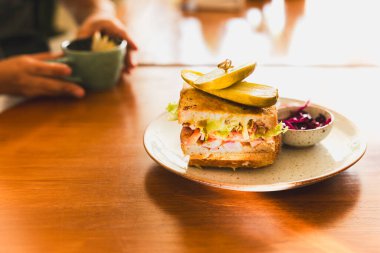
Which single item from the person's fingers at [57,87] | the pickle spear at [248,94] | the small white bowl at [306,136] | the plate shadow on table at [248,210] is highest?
the pickle spear at [248,94]

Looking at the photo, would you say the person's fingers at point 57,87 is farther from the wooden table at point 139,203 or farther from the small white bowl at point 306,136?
the small white bowl at point 306,136

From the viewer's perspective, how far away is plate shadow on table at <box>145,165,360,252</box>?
732 millimetres

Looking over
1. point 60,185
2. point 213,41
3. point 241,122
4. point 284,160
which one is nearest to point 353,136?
point 284,160

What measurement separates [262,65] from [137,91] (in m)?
0.51

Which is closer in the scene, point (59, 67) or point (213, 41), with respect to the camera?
point (59, 67)

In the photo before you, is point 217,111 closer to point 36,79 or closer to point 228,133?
point 228,133

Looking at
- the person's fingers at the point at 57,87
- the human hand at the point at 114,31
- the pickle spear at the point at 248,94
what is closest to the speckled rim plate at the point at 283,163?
the pickle spear at the point at 248,94

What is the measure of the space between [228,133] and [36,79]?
2.67 ft

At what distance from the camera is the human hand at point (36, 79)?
1393mm

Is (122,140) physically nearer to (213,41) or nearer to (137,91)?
(137,91)

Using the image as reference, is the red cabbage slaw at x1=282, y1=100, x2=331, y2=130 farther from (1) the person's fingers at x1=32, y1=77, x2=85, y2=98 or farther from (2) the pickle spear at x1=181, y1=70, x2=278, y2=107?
(1) the person's fingers at x1=32, y1=77, x2=85, y2=98

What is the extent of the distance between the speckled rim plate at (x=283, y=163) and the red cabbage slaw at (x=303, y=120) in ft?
0.15

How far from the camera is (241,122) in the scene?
34.3 inches

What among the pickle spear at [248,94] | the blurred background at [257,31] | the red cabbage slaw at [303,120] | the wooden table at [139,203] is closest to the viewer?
the wooden table at [139,203]
